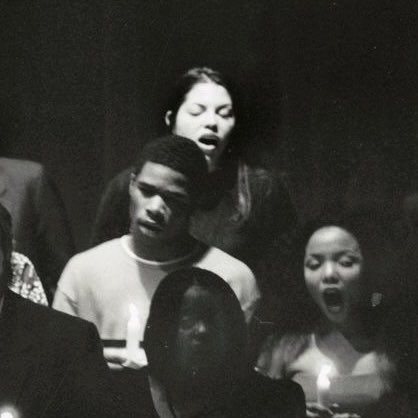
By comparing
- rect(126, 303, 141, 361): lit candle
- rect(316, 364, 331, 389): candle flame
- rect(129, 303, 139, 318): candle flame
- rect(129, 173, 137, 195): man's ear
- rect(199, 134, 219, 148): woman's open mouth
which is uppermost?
rect(199, 134, 219, 148): woman's open mouth

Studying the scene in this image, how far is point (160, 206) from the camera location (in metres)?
3.06

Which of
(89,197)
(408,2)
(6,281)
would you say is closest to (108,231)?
(89,197)

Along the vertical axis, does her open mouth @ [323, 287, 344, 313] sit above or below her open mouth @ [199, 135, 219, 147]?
below

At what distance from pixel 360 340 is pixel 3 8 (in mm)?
1407

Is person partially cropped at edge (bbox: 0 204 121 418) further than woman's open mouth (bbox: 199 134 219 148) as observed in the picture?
No

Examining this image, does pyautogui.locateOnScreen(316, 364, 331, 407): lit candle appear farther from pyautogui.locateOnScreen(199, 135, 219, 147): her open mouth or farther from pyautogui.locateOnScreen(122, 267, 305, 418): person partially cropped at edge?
pyautogui.locateOnScreen(199, 135, 219, 147): her open mouth

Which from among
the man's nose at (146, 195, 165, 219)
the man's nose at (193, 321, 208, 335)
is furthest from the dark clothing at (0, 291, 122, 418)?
the man's nose at (146, 195, 165, 219)

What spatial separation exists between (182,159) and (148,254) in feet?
0.92

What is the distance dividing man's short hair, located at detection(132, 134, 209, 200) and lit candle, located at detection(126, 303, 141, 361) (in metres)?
0.36

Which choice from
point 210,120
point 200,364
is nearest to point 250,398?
point 200,364

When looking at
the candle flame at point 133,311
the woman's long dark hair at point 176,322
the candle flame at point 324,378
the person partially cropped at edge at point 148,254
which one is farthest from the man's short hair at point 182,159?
the candle flame at point 324,378

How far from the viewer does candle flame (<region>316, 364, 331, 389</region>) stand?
3.06 meters

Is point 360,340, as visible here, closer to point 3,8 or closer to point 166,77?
point 166,77

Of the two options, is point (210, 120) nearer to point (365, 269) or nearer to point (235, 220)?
point (235, 220)
